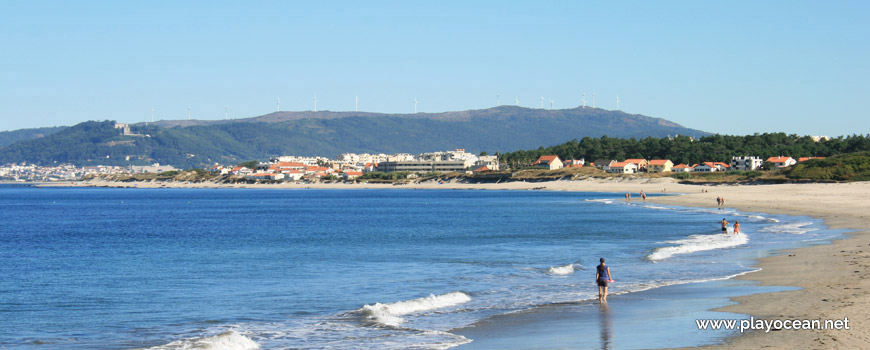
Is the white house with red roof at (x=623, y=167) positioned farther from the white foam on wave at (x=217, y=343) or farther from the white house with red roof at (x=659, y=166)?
the white foam on wave at (x=217, y=343)

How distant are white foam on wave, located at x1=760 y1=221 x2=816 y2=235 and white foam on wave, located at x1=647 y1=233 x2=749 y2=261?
111 inches

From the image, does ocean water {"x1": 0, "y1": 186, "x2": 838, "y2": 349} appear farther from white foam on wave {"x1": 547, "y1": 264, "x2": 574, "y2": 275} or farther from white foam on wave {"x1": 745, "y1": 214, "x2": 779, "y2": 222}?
white foam on wave {"x1": 745, "y1": 214, "x2": 779, "y2": 222}

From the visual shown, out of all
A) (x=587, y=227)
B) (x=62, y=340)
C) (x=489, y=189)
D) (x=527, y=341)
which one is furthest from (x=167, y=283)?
(x=489, y=189)

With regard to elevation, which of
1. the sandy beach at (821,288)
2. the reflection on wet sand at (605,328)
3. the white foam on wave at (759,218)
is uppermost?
→ the sandy beach at (821,288)

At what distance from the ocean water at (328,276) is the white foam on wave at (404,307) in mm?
58

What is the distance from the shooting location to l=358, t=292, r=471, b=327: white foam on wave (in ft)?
64.6

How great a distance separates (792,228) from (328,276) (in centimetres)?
2895

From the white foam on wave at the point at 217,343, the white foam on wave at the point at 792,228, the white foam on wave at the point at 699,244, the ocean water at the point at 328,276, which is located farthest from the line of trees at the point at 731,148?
the white foam on wave at the point at 217,343

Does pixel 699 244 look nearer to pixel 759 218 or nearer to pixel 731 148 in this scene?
pixel 759 218

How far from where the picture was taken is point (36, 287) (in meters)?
26.6

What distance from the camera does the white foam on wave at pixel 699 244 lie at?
1314 inches

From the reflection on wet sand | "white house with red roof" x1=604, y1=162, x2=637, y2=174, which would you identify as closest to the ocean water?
the reflection on wet sand

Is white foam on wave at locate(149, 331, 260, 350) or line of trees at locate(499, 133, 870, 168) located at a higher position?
line of trees at locate(499, 133, 870, 168)

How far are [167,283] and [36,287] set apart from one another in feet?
13.9
